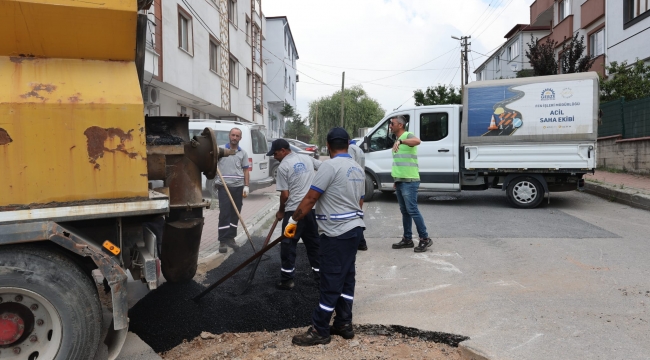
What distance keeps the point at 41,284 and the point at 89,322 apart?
352 millimetres

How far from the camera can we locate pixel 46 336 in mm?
2740

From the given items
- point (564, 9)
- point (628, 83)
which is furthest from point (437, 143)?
point (564, 9)

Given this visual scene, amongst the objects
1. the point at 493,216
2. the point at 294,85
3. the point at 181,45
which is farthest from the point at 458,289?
the point at 294,85

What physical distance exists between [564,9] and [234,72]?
17.5m

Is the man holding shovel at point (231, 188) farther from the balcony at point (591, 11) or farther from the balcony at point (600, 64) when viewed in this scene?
the balcony at point (591, 11)

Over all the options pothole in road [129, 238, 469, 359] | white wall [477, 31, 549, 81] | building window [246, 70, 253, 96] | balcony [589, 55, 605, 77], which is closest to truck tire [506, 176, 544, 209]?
pothole in road [129, 238, 469, 359]

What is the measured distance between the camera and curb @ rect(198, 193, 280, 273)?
5.80 m

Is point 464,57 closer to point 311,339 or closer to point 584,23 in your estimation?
point 584,23

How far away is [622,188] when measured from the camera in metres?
10.3

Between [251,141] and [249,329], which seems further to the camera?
[251,141]

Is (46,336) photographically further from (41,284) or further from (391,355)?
(391,355)

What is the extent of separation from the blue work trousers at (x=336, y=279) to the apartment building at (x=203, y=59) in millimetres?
6006

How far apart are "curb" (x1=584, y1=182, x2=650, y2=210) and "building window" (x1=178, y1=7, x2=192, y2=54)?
12.5 meters

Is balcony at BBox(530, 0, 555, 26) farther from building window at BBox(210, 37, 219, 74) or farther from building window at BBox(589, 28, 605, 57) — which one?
building window at BBox(210, 37, 219, 74)
